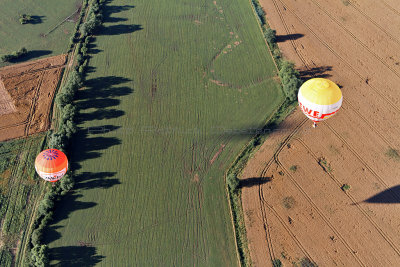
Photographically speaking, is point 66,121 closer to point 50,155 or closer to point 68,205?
point 50,155

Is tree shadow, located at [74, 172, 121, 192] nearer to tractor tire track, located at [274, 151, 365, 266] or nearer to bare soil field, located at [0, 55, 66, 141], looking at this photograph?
bare soil field, located at [0, 55, 66, 141]

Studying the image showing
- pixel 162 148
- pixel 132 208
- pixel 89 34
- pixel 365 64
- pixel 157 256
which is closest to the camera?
pixel 157 256

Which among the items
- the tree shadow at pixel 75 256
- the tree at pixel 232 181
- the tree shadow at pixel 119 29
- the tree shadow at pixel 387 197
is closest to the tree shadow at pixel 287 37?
the tree shadow at pixel 119 29

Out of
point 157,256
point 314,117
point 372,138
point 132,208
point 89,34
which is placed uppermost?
point 89,34

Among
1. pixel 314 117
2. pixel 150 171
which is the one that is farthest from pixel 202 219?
pixel 314 117

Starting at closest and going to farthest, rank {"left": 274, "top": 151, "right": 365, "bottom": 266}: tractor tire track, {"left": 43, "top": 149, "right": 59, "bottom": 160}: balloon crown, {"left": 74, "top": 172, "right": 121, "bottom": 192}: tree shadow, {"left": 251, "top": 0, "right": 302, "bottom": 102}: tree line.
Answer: {"left": 43, "top": 149, "right": 59, "bottom": 160}: balloon crown, {"left": 274, "top": 151, "right": 365, "bottom": 266}: tractor tire track, {"left": 74, "top": 172, "right": 121, "bottom": 192}: tree shadow, {"left": 251, "top": 0, "right": 302, "bottom": 102}: tree line

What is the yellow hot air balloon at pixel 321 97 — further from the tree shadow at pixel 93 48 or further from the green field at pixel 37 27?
the green field at pixel 37 27

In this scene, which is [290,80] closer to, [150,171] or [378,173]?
[378,173]

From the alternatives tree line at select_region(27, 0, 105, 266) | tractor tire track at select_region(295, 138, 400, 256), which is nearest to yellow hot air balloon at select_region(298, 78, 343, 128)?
tractor tire track at select_region(295, 138, 400, 256)
